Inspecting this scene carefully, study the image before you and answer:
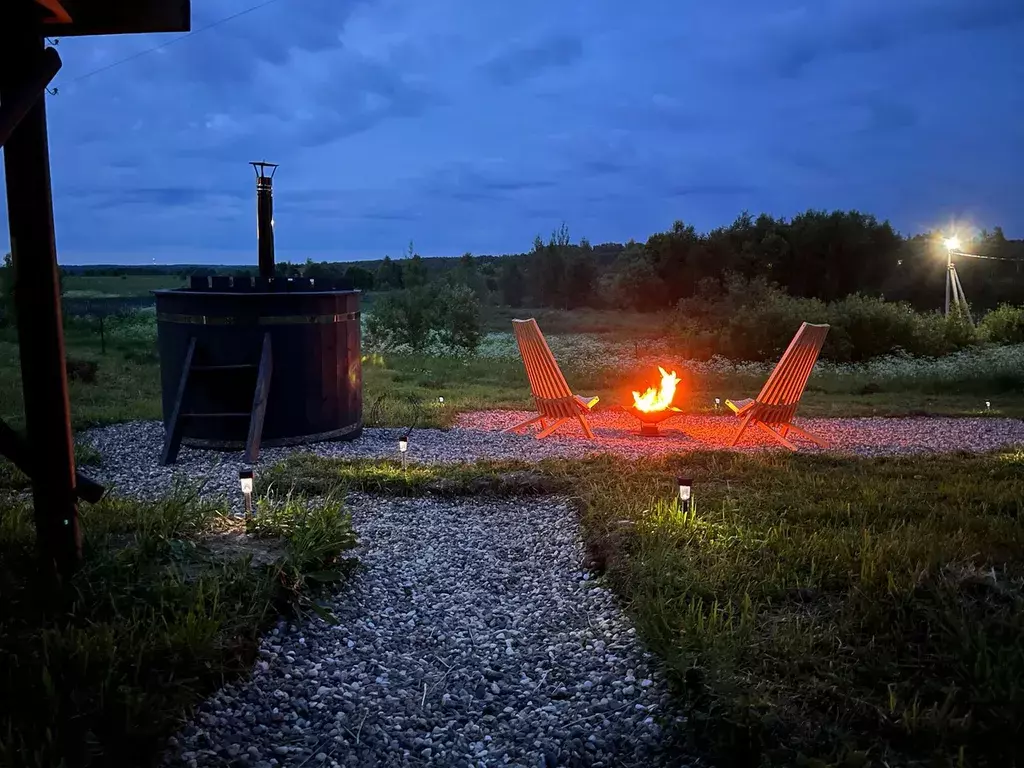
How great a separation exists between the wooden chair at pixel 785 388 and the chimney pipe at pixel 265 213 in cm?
447

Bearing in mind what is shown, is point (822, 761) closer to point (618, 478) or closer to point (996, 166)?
point (618, 478)

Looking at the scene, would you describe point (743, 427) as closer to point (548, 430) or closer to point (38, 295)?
point (548, 430)

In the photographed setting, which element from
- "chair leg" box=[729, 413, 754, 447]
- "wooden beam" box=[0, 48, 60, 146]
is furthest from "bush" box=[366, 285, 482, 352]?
"wooden beam" box=[0, 48, 60, 146]

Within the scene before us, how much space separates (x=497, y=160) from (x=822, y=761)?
25012 millimetres

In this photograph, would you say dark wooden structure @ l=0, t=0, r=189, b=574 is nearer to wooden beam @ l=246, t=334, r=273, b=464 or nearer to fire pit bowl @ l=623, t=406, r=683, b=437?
wooden beam @ l=246, t=334, r=273, b=464

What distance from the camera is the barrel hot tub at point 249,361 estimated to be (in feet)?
19.7

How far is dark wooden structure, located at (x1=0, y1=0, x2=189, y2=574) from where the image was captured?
105 inches

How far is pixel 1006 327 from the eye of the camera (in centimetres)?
1497

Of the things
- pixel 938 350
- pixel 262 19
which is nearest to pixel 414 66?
pixel 262 19

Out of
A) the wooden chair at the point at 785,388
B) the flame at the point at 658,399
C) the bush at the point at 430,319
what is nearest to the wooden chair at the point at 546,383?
the flame at the point at 658,399

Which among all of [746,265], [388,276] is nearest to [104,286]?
[388,276]

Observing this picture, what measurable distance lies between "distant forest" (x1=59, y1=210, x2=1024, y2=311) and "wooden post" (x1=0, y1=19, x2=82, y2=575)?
1670 centimetres

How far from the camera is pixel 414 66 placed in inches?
603

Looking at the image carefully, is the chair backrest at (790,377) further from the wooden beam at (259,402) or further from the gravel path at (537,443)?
the wooden beam at (259,402)
